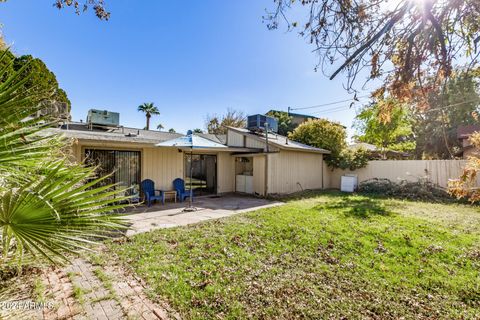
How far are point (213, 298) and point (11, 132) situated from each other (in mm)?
2964

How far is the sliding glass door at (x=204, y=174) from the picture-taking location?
1305 centimetres

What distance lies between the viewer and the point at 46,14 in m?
4.95

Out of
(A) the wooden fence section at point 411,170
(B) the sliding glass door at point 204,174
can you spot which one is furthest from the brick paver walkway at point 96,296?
(A) the wooden fence section at point 411,170

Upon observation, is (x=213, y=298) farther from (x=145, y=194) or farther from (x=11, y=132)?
(x=145, y=194)

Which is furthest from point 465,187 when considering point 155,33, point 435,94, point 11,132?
point 155,33

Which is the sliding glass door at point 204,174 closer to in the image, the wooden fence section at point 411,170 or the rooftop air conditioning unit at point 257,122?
the rooftop air conditioning unit at point 257,122

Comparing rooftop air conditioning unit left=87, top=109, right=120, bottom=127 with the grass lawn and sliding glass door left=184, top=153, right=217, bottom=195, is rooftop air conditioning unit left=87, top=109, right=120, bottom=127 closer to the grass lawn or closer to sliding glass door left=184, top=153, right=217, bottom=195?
sliding glass door left=184, top=153, right=217, bottom=195

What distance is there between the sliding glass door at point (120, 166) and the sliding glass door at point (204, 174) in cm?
336

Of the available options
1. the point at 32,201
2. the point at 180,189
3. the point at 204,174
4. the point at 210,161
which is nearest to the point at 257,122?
the point at 210,161

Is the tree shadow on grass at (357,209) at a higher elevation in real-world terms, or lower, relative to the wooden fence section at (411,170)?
lower

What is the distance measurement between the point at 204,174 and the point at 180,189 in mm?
2537

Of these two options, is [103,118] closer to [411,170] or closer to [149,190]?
[149,190]

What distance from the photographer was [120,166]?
32.3ft

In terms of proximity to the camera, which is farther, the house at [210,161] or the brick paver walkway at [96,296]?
the house at [210,161]
